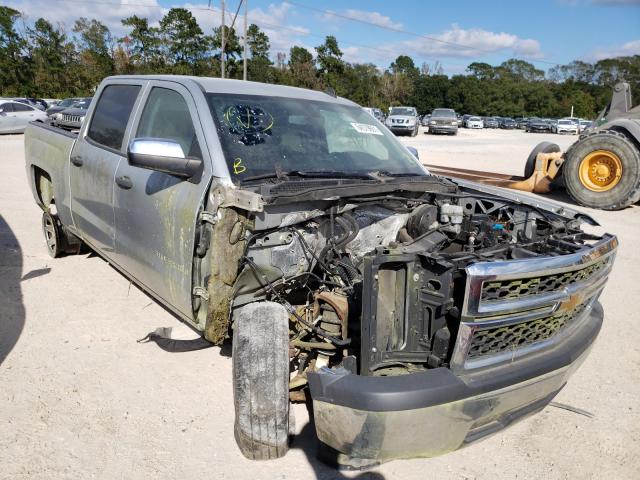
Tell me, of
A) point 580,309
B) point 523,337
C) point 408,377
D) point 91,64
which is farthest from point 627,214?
→ point 91,64

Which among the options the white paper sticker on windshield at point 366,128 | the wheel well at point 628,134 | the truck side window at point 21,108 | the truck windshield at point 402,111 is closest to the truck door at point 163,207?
the white paper sticker on windshield at point 366,128

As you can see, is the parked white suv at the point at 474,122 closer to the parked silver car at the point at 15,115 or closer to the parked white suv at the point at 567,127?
the parked white suv at the point at 567,127

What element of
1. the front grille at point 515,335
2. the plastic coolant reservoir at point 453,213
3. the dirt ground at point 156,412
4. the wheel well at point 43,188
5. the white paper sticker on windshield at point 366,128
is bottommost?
the dirt ground at point 156,412

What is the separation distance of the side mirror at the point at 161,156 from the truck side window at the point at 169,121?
17cm

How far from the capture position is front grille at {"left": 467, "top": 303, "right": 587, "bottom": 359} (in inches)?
94.1

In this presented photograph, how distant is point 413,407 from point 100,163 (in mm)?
3132

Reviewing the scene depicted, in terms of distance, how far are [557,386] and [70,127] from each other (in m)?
5.28

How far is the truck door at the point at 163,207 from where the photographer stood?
3001mm

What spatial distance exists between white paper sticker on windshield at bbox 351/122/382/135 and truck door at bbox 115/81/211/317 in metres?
1.37

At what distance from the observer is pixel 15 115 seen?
20.6 m

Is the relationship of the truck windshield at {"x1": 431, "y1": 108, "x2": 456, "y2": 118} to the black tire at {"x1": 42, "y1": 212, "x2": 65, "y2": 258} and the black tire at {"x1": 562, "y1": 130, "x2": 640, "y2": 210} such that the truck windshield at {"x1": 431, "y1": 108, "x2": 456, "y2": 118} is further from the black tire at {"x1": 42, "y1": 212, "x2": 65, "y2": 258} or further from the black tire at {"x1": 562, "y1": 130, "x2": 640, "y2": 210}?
the black tire at {"x1": 42, "y1": 212, "x2": 65, "y2": 258}

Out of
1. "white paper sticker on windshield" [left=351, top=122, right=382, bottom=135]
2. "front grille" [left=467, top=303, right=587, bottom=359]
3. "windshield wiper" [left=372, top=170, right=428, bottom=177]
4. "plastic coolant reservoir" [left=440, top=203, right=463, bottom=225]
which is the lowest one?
"front grille" [left=467, top=303, right=587, bottom=359]

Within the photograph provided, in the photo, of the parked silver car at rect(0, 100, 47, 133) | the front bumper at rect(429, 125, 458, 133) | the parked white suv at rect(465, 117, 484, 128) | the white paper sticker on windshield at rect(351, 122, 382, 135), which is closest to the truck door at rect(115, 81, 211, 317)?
the white paper sticker on windshield at rect(351, 122, 382, 135)

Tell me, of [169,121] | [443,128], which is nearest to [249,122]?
[169,121]
